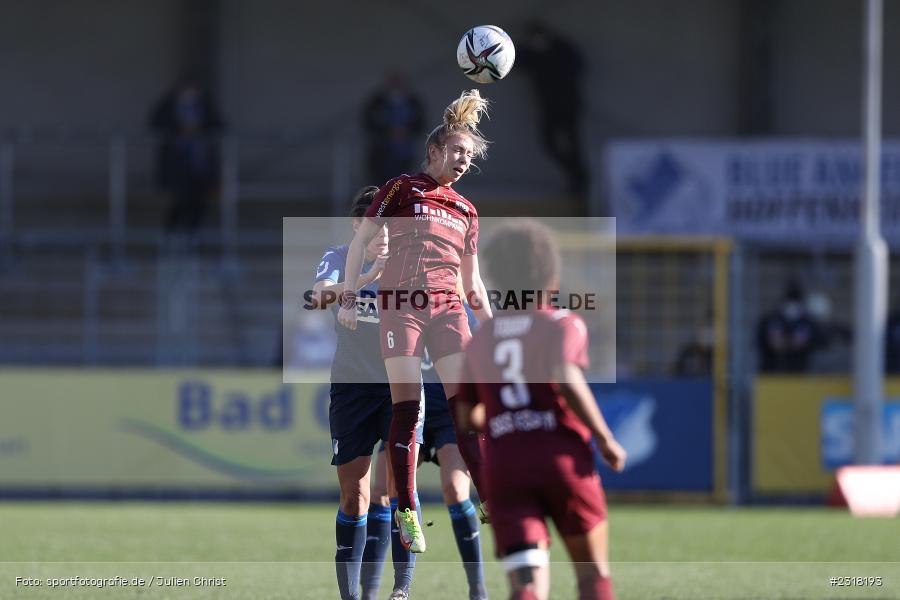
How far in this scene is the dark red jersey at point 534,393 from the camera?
6.04 meters

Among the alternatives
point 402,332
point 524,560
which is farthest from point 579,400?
point 402,332

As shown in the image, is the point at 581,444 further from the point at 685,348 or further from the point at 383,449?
the point at 685,348

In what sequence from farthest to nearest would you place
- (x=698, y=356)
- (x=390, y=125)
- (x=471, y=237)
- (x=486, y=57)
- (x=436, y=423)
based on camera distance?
1. (x=390, y=125)
2. (x=698, y=356)
3. (x=486, y=57)
4. (x=436, y=423)
5. (x=471, y=237)

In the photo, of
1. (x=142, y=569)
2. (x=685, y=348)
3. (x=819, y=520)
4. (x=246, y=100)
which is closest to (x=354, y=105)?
(x=246, y=100)

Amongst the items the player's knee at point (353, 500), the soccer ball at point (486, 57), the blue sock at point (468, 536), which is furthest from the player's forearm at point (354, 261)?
the soccer ball at point (486, 57)

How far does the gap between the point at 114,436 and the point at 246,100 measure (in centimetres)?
865

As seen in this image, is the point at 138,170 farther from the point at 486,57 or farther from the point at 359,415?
the point at 359,415

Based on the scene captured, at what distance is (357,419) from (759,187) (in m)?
14.0

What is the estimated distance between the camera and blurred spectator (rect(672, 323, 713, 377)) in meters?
17.2

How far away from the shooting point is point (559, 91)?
23016mm

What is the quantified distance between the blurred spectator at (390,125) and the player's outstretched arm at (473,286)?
12101 millimetres

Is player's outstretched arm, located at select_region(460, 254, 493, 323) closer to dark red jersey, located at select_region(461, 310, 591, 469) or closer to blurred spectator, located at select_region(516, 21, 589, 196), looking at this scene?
dark red jersey, located at select_region(461, 310, 591, 469)

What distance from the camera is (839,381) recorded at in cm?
1709

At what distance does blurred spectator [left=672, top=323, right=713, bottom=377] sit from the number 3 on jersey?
1135cm
